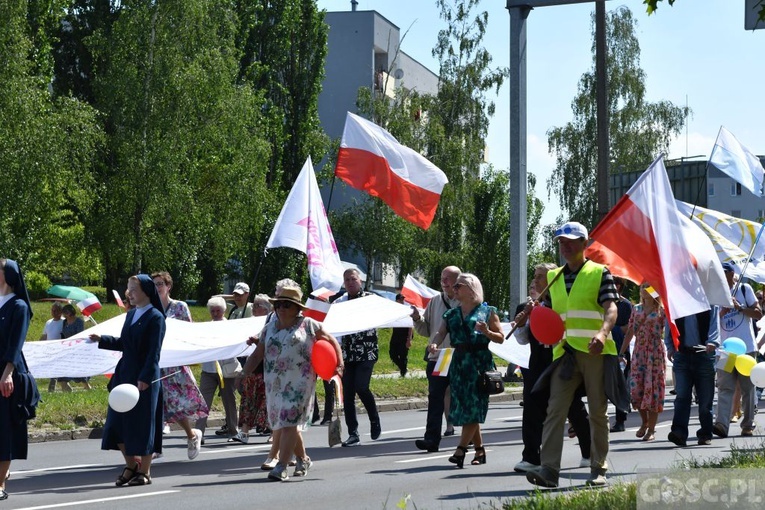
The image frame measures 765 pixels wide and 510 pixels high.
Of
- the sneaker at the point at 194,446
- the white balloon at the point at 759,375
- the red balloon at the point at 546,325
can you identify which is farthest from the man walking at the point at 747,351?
the sneaker at the point at 194,446

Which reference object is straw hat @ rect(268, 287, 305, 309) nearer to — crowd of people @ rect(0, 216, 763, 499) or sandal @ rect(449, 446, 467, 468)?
crowd of people @ rect(0, 216, 763, 499)

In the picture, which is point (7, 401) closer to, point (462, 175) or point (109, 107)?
point (109, 107)

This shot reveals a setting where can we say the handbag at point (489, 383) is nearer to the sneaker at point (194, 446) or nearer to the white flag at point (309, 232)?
the sneaker at point (194, 446)

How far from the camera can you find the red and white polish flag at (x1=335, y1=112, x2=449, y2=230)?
17344 mm

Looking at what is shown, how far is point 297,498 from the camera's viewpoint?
1011 centimetres

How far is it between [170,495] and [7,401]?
1418 mm

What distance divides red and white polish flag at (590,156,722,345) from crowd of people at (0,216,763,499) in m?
0.69

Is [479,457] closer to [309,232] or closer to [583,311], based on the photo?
[583,311]

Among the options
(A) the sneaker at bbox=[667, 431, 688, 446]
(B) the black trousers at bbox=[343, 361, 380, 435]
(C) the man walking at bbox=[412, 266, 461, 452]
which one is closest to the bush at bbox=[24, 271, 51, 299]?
(B) the black trousers at bbox=[343, 361, 380, 435]

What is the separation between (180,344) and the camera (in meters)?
13.9

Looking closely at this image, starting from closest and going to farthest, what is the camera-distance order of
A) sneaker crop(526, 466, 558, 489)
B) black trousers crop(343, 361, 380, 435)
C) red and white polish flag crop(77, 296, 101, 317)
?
sneaker crop(526, 466, 558, 489) < black trousers crop(343, 361, 380, 435) < red and white polish flag crop(77, 296, 101, 317)

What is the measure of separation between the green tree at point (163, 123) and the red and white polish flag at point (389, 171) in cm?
2643

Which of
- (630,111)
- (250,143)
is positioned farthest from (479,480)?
→ (630,111)

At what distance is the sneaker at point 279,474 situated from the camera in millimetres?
11227
